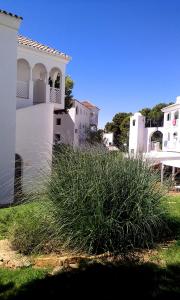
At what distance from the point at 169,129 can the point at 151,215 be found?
50386mm

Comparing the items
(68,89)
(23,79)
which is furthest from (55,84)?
(68,89)

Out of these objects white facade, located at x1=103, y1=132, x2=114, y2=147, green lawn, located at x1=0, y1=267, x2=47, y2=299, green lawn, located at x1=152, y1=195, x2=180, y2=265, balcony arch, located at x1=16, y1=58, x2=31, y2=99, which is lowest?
green lawn, located at x1=0, y1=267, x2=47, y2=299

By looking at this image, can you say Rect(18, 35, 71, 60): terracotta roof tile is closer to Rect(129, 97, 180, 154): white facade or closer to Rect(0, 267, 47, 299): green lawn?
Rect(0, 267, 47, 299): green lawn

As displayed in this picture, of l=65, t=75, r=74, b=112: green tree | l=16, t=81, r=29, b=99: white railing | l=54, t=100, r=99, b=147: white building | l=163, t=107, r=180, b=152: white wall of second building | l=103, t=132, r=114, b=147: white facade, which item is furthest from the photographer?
l=163, t=107, r=180, b=152: white wall of second building

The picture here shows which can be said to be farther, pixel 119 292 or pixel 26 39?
pixel 26 39

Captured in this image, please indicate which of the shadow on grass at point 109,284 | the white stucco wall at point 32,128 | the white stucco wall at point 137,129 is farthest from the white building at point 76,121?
the shadow on grass at point 109,284

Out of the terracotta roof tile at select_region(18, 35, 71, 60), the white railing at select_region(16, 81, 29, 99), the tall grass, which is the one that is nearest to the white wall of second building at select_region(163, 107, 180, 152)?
the terracotta roof tile at select_region(18, 35, 71, 60)

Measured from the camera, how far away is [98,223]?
19.7 feet

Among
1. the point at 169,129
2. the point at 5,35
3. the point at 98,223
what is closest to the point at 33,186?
the point at 98,223

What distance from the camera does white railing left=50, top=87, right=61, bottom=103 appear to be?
2439 centimetres

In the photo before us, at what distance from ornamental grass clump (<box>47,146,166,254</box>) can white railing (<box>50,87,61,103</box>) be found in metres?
18.0

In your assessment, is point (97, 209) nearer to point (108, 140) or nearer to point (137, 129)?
point (108, 140)

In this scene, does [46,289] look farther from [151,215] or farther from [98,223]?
[151,215]

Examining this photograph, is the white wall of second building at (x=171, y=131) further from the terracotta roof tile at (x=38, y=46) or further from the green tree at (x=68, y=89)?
the terracotta roof tile at (x=38, y=46)
